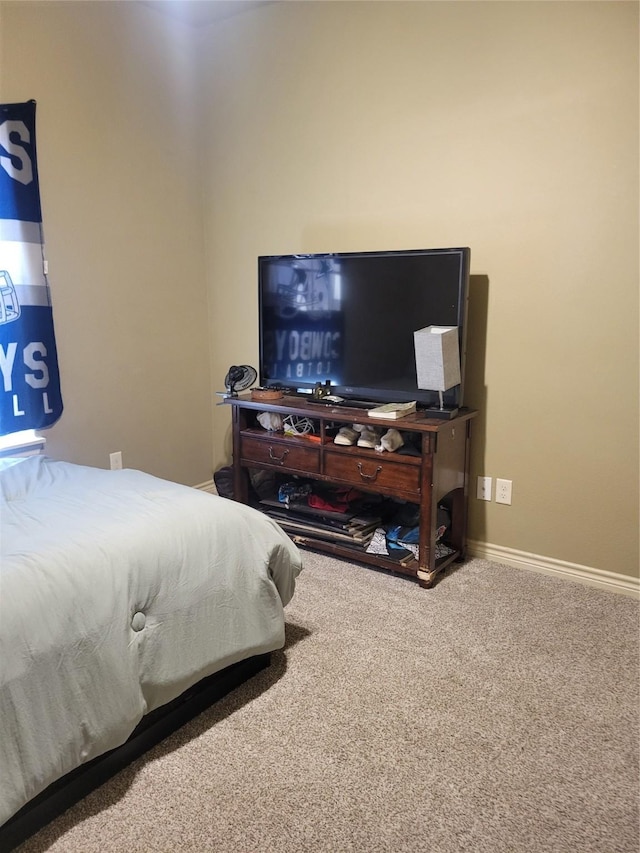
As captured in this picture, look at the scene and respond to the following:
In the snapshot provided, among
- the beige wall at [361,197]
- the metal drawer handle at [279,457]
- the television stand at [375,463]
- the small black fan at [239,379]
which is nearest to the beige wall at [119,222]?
the beige wall at [361,197]

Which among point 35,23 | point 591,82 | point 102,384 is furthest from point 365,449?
point 35,23

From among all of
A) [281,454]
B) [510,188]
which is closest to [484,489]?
[281,454]

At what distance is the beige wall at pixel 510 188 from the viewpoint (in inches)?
93.8

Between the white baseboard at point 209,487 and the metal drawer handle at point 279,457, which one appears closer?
the metal drawer handle at point 279,457

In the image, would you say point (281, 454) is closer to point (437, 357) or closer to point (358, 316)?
point (358, 316)

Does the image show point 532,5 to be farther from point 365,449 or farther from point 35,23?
point 35,23

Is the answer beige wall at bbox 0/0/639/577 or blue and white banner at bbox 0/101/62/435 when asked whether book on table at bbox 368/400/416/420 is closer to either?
beige wall at bbox 0/0/639/577

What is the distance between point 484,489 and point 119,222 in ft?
7.48

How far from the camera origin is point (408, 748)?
1690 mm

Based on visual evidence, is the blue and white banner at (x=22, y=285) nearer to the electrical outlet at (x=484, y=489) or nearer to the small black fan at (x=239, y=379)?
the small black fan at (x=239, y=379)

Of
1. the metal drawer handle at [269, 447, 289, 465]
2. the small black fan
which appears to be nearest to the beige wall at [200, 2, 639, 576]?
the small black fan

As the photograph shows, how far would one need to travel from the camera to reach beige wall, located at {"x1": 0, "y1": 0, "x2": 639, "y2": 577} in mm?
2432

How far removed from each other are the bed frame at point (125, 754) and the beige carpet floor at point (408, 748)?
3 cm

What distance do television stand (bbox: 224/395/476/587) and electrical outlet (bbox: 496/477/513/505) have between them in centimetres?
15
